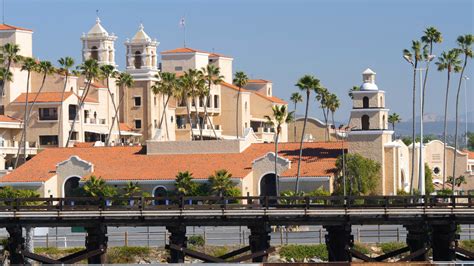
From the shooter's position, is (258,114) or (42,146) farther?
(258,114)

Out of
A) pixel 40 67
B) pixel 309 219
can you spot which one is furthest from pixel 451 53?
pixel 309 219

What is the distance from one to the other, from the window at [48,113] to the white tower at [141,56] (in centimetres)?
A: 1482

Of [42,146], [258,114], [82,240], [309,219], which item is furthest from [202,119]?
[309,219]

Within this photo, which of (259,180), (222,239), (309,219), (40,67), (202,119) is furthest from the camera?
(202,119)

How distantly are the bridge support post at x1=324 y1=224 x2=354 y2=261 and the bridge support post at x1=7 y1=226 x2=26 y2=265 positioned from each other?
13048mm

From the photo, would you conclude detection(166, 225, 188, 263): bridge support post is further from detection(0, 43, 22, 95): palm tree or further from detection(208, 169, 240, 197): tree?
detection(0, 43, 22, 95): palm tree

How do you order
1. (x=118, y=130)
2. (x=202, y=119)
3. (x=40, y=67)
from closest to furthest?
(x=40, y=67) < (x=118, y=130) < (x=202, y=119)

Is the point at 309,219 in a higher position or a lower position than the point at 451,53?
lower

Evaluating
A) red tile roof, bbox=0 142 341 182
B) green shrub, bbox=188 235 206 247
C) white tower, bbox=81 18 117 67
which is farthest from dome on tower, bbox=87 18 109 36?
green shrub, bbox=188 235 206 247

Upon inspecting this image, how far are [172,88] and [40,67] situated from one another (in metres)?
14.0

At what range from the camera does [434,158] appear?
153 m

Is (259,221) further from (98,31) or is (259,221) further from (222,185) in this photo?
(98,31)

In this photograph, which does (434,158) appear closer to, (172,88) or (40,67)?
(172,88)

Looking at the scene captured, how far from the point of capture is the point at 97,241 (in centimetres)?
6288
